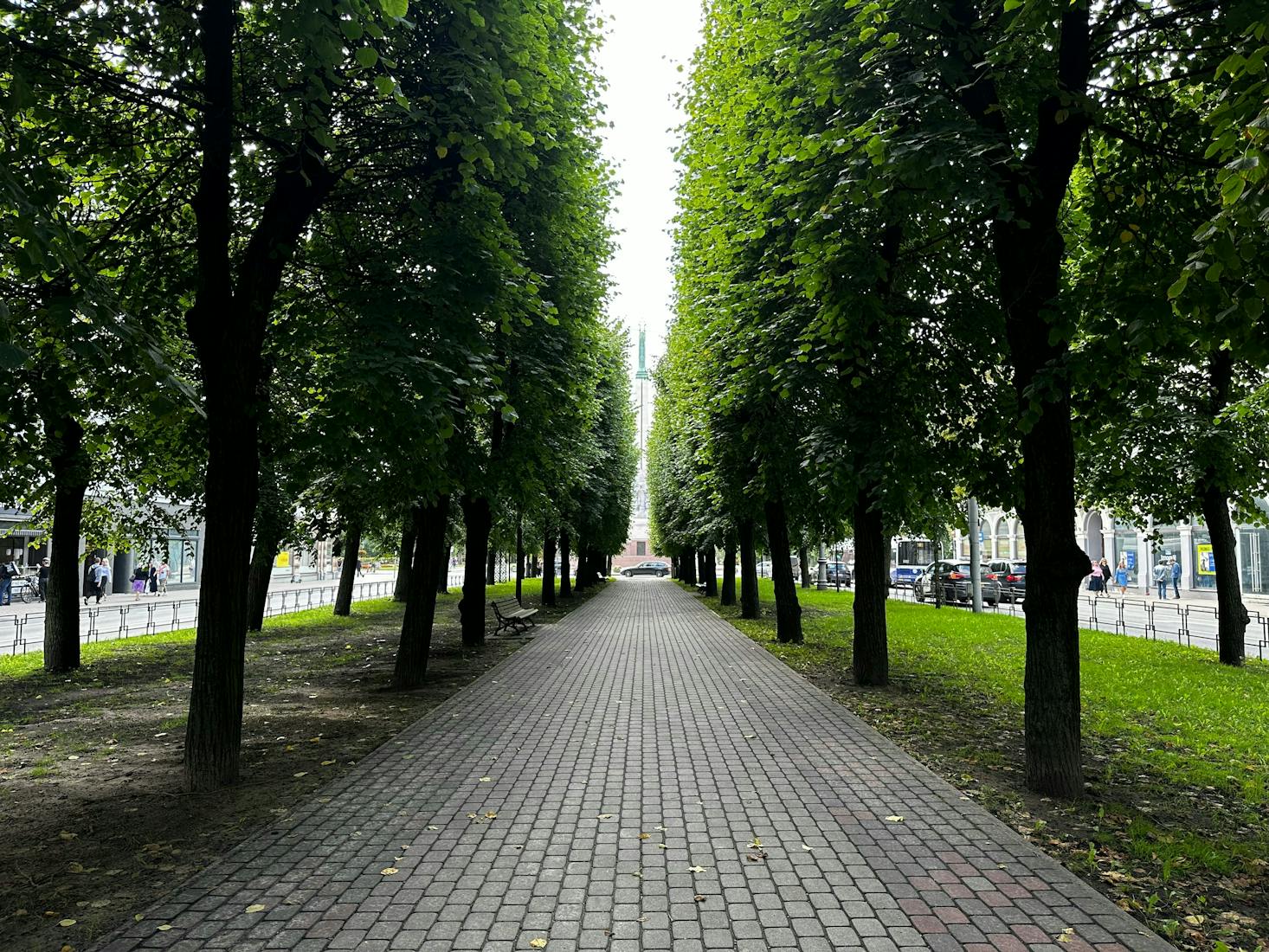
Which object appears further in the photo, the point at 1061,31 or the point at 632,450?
the point at 632,450

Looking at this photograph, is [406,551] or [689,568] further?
[689,568]

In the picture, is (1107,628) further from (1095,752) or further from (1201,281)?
(1201,281)

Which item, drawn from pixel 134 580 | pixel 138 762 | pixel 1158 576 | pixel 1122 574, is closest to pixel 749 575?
pixel 138 762

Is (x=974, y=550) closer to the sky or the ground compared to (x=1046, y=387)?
closer to the ground

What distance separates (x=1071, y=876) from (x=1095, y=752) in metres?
3.58

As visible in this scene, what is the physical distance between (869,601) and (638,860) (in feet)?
23.5

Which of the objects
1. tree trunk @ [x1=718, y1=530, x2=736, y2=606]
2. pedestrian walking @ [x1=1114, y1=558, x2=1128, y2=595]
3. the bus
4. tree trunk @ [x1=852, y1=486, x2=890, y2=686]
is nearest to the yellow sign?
pedestrian walking @ [x1=1114, y1=558, x2=1128, y2=595]

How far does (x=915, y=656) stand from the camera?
14.9 meters

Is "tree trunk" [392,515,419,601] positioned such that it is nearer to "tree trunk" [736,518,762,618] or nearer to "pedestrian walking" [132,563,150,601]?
"tree trunk" [736,518,762,618]

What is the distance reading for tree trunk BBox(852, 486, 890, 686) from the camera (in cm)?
1124

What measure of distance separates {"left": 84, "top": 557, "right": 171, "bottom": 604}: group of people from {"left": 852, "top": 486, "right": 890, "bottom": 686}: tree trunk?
28211 millimetres

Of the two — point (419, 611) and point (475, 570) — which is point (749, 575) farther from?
point (419, 611)

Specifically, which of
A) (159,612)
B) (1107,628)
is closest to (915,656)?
(1107,628)

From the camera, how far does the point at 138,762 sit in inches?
287
